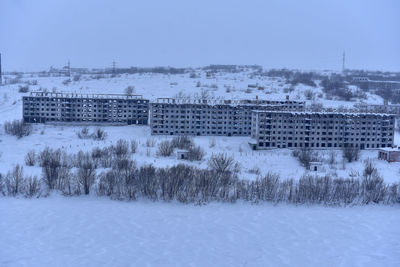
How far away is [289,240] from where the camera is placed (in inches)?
353

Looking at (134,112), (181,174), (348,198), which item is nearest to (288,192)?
(348,198)

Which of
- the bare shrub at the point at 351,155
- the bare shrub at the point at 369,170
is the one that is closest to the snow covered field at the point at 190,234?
the bare shrub at the point at 369,170

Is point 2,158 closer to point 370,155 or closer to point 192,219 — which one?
point 192,219

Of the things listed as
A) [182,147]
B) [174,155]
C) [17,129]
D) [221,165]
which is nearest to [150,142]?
[182,147]

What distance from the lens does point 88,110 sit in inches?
902

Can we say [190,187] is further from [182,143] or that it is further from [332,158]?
[332,158]

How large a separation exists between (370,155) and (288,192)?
7101 mm

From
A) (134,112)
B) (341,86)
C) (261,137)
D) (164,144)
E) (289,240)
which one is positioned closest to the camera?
(289,240)

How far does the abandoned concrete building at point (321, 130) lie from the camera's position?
18.3 meters

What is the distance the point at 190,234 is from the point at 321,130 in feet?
36.1

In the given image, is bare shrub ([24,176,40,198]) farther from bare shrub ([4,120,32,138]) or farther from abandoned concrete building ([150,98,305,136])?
abandoned concrete building ([150,98,305,136])

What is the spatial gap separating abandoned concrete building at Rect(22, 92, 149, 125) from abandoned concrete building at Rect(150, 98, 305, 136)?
9.17ft

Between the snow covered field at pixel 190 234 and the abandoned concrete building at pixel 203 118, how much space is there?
949 cm

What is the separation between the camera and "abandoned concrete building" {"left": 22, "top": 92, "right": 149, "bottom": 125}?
74.3ft
